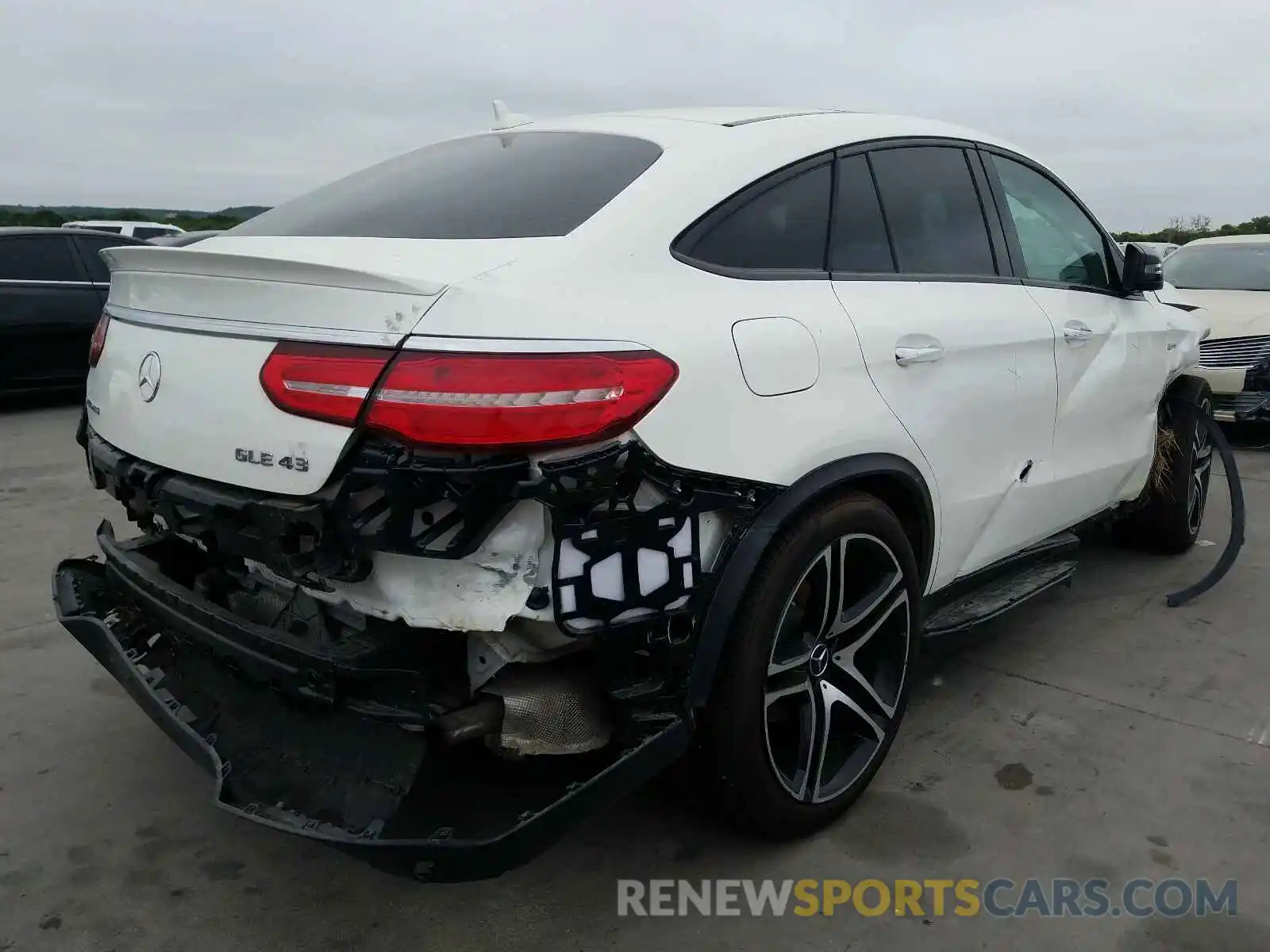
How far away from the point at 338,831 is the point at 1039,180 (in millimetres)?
3149

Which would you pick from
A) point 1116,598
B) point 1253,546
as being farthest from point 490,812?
point 1253,546

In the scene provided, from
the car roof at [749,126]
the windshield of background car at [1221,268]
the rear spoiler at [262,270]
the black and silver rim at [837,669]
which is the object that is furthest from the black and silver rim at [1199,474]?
the windshield of background car at [1221,268]

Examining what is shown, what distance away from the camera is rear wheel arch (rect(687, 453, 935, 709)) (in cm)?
208

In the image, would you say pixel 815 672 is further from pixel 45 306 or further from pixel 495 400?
pixel 45 306

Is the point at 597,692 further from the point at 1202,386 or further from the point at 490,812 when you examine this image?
the point at 1202,386

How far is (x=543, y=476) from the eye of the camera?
1.82 m

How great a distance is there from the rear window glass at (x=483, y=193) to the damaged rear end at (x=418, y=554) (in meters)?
0.30

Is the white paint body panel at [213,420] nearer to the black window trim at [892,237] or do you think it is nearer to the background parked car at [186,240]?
the background parked car at [186,240]

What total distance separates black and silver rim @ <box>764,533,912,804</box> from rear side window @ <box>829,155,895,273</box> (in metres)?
0.71

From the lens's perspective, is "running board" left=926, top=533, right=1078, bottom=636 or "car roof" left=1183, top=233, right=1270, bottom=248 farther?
"car roof" left=1183, top=233, right=1270, bottom=248

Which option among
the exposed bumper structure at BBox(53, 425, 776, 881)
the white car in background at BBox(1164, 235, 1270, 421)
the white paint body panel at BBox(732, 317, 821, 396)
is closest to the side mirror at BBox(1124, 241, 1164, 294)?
the white paint body panel at BBox(732, 317, 821, 396)

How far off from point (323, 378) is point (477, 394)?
1.01 ft

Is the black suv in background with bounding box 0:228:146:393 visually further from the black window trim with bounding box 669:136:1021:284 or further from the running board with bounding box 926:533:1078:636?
the running board with bounding box 926:533:1078:636

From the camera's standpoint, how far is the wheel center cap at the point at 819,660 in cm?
242
